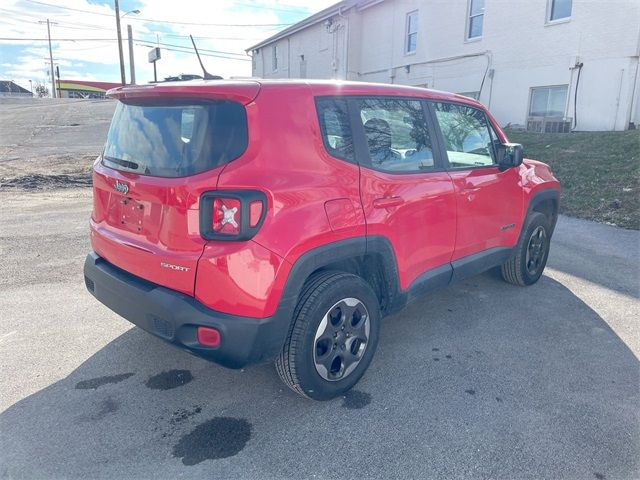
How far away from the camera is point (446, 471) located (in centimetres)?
227

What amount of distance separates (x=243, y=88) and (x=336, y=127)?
1.96ft

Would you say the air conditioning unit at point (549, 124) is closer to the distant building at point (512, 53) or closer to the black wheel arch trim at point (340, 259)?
the distant building at point (512, 53)

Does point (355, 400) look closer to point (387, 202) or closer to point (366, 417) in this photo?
point (366, 417)

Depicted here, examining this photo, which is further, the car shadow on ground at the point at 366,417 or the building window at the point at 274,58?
the building window at the point at 274,58

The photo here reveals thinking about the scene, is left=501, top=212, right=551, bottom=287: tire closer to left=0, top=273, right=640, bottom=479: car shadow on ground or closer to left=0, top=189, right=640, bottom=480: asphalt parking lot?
left=0, top=189, right=640, bottom=480: asphalt parking lot

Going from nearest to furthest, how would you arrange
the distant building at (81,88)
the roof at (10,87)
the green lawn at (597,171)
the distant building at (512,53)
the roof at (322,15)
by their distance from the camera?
the green lawn at (597,171), the distant building at (512,53), the roof at (322,15), the distant building at (81,88), the roof at (10,87)

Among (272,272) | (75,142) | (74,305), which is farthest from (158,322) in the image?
→ (75,142)

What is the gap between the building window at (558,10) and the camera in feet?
43.1

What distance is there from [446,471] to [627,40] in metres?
13.2

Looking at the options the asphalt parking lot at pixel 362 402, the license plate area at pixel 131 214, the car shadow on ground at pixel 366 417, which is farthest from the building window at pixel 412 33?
the license plate area at pixel 131 214

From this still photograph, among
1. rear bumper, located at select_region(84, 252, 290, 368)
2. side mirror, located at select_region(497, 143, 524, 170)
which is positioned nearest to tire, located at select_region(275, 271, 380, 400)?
rear bumper, located at select_region(84, 252, 290, 368)

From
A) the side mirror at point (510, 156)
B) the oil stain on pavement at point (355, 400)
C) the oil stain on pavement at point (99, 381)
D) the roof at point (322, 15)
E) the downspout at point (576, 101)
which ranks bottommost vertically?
the oil stain on pavement at point (355, 400)

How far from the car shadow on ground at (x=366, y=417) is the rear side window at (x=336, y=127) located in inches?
57.9

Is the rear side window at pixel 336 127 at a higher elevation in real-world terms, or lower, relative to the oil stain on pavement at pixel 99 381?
higher
